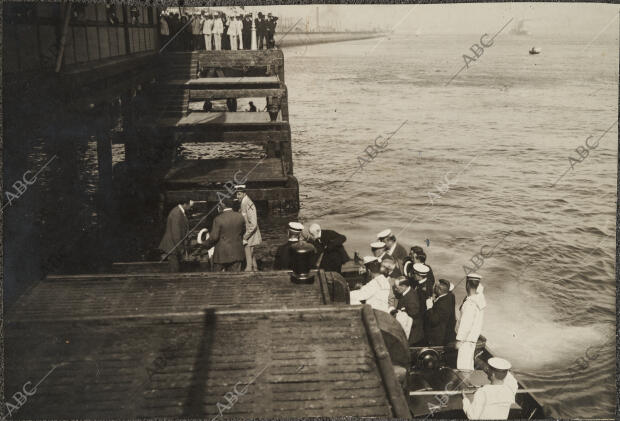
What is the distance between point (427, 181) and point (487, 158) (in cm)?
435

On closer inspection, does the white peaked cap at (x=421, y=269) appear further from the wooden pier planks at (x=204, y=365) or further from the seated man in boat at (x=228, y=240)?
the seated man in boat at (x=228, y=240)

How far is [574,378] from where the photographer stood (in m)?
9.65

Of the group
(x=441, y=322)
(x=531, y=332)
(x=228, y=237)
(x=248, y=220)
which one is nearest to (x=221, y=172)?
(x=248, y=220)

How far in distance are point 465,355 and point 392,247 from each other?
7.63 feet

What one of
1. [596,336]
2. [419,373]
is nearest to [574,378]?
[596,336]

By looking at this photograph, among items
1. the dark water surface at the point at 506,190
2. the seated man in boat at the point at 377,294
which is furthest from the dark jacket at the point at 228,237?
the dark water surface at the point at 506,190

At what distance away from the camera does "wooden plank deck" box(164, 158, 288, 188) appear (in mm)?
11312

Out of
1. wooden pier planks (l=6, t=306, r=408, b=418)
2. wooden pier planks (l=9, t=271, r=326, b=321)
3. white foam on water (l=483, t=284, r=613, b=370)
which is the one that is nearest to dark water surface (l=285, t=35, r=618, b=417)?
white foam on water (l=483, t=284, r=613, b=370)

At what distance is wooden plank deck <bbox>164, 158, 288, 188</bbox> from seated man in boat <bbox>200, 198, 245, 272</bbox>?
338 cm

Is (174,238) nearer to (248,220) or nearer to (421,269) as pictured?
(248,220)

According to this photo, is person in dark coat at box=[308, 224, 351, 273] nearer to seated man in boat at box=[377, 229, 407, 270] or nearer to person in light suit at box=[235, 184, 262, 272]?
seated man in boat at box=[377, 229, 407, 270]

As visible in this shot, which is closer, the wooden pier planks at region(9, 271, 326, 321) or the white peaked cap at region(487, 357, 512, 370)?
the white peaked cap at region(487, 357, 512, 370)

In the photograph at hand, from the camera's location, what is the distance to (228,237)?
788cm

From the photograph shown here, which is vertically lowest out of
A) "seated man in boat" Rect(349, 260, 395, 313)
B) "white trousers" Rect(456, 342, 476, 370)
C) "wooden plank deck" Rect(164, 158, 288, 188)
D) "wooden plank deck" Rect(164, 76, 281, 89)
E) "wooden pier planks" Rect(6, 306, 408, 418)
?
"white trousers" Rect(456, 342, 476, 370)
